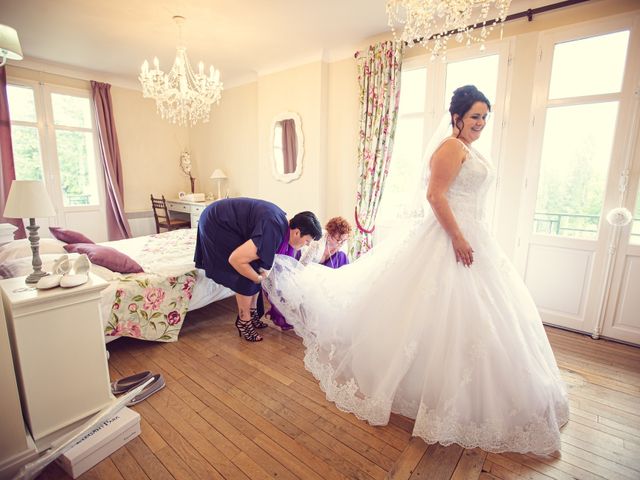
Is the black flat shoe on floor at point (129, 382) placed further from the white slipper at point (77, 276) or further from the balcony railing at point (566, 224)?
the balcony railing at point (566, 224)

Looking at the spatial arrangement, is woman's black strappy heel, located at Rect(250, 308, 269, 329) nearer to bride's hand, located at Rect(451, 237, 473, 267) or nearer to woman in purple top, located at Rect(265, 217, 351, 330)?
woman in purple top, located at Rect(265, 217, 351, 330)

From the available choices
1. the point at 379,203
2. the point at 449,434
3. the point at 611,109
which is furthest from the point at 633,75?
the point at 449,434

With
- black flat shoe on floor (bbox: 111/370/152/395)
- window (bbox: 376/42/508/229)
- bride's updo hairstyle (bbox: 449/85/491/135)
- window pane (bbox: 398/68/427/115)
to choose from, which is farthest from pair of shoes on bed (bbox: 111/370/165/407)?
window pane (bbox: 398/68/427/115)

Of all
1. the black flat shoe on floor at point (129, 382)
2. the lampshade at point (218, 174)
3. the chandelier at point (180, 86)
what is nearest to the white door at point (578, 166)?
the chandelier at point (180, 86)

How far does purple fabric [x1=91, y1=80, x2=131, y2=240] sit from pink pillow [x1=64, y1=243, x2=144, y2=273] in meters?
2.72

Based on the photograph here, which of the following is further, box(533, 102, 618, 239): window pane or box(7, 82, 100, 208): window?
box(7, 82, 100, 208): window

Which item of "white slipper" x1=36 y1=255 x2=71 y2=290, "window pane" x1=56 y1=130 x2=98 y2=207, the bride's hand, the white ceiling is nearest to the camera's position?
"white slipper" x1=36 y1=255 x2=71 y2=290

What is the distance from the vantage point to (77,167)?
4.65 meters

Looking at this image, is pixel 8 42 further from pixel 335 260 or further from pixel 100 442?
pixel 335 260

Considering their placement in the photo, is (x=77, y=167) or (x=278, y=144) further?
(x=77, y=167)

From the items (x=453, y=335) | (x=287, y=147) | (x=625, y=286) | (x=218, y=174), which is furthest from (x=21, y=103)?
(x=625, y=286)

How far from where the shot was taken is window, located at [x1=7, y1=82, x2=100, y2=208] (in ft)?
13.5

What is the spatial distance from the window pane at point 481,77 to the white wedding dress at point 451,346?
4.78 ft

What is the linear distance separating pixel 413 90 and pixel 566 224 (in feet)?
6.13
